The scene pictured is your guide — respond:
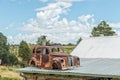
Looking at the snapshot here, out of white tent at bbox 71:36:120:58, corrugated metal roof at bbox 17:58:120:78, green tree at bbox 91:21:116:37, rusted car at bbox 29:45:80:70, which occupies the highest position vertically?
green tree at bbox 91:21:116:37

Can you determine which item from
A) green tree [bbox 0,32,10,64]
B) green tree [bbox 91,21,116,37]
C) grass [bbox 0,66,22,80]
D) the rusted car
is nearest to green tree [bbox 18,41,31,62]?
green tree [bbox 0,32,10,64]

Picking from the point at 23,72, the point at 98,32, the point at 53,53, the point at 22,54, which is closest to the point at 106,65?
the point at 53,53

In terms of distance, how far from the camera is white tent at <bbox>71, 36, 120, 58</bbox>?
70.4ft

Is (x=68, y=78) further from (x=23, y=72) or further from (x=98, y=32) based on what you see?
(x=98, y=32)

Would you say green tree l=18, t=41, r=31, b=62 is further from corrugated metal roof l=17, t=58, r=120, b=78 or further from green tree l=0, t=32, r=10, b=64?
corrugated metal roof l=17, t=58, r=120, b=78

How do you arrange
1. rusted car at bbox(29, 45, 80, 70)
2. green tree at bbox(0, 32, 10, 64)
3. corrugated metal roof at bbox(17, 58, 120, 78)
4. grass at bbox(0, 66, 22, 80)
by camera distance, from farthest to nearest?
green tree at bbox(0, 32, 10, 64) → grass at bbox(0, 66, 22, 80) → rusted car at bbox(29, 45, 80, 70) → corrugated metal roof at bbox(17, 58, 120, 78)

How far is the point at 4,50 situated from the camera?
279ft

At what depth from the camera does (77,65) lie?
19.0m

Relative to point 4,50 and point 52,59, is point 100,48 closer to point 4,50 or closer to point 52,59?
point 52,59

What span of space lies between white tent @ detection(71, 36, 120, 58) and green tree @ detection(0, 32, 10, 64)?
58.9 metres

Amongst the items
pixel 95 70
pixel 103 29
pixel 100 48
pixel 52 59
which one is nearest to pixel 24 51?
pixel 103 29

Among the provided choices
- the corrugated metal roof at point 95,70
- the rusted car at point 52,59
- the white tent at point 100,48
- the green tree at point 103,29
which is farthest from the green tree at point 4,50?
the corrugated metal roof at point 95,70

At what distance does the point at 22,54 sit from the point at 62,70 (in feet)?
206

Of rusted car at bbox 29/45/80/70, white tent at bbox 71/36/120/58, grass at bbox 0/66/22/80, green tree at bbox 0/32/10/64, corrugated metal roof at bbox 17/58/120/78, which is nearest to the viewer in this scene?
corrugated metal roof at bbox 17/58/120/78
